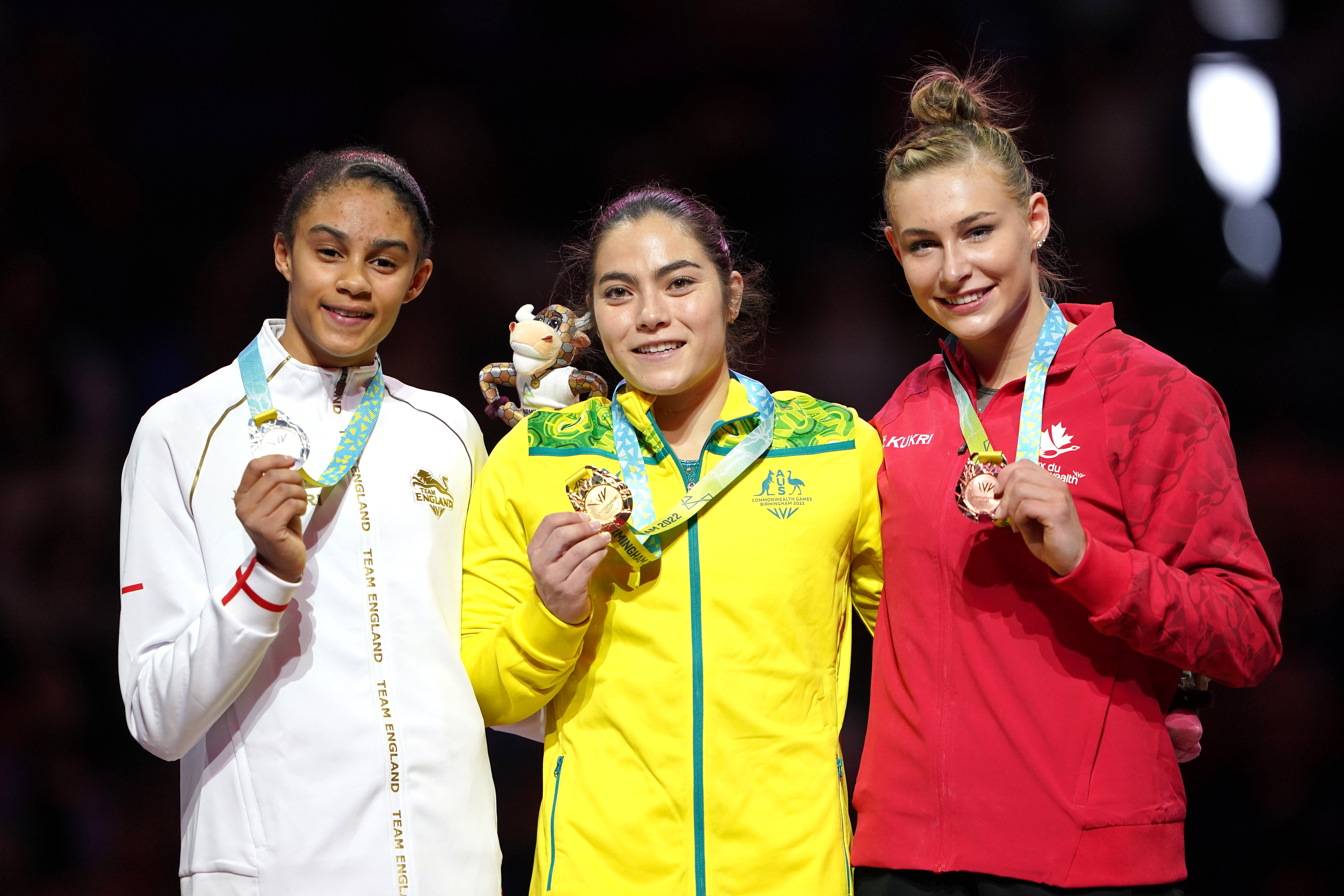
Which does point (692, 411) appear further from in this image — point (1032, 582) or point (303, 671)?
point (303, 671)

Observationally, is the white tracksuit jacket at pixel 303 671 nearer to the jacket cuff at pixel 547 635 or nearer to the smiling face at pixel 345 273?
the smiling face at pixel 345 273

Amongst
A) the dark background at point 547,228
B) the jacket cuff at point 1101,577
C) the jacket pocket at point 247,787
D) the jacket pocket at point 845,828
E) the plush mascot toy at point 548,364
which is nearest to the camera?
the jacket cuff at point 1101,577

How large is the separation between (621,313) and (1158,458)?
101 centimetres

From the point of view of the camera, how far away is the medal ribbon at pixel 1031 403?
1.84 metres

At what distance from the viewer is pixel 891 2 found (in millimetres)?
3652

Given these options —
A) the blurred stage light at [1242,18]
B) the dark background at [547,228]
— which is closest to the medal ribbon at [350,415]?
the dark background at [547,228]

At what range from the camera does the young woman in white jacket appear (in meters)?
1.74

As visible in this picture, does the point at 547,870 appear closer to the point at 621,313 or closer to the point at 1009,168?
the point at 621,313

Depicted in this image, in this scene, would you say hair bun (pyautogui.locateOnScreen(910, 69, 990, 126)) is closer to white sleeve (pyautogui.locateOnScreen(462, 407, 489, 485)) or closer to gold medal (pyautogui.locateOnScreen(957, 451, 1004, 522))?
gold medal (pyautogui.locateOnScreen(957, 451, 1004, 522))

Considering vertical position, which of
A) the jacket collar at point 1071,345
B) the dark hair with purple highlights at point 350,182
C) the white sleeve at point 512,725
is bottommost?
the white sleeve at point 512,725

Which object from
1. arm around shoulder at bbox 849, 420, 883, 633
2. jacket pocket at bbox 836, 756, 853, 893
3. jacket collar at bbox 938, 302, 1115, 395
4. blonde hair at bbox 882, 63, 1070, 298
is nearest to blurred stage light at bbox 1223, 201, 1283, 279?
blonde hair at bbox 882, 63, 1070, 298

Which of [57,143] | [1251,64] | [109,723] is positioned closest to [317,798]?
[109,723]

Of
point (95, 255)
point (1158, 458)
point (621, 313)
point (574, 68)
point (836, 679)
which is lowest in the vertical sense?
point (836, 679)

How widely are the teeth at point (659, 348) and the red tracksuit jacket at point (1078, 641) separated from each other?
539mm
